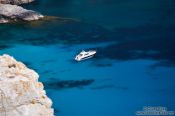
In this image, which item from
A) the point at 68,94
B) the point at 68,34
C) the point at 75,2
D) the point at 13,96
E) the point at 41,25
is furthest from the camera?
the point at 75,2

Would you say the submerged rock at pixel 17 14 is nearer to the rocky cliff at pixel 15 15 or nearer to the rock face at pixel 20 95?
the rocky cliff at pixel 15 15

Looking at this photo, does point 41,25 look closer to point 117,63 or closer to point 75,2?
point 75,2

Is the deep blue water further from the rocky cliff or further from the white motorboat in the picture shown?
the rocky cliff

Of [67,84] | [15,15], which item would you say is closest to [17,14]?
[15,15]

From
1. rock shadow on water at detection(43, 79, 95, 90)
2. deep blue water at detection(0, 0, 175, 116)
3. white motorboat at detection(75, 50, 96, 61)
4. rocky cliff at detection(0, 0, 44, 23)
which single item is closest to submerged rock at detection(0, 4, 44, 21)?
rocky cliff at detection(0, 0, 44, 23)

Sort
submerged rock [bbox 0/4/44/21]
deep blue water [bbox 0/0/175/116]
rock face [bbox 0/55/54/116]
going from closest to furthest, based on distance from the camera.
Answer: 1. rock face [bbox 0/55/54/116]
2. deep blue water [bbox 0/0/175/116]
3. submerged rock [bbox 0/4/44/21]

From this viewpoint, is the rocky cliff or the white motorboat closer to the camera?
the white motorboat

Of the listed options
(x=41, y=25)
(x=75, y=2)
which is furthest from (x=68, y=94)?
(x=75, y=2)
